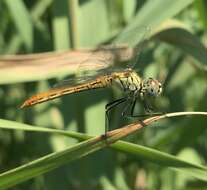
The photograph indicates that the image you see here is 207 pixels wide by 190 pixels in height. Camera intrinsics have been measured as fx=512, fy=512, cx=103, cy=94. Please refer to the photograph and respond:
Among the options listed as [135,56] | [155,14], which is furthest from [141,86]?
[155,14]

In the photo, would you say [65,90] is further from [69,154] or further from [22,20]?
[69,154]

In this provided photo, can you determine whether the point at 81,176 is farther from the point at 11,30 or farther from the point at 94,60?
the point at 11,30

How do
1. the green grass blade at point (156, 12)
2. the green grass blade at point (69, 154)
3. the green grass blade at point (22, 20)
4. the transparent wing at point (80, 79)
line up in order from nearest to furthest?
the green grass blade at point (69, 154) → the transparent wing at point (80, 79) → the green grass blade at point (156, 12) → the green grass blade at point (22, 20)

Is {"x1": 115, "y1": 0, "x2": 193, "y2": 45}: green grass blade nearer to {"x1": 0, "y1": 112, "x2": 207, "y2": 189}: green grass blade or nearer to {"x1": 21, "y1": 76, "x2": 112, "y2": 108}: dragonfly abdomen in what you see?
{"x1": 21, "y1": 76, "x2": 112, "y2": 108}: dragonfly abdomen

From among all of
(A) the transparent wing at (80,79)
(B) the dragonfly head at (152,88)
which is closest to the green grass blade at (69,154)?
(A) the transparent wing at (80,79)

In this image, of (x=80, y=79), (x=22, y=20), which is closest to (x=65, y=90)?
(x=80, y=79)

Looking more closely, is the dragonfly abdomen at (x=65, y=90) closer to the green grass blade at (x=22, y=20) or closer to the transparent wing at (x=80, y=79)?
the transparent wing at (x=80, y=79)
